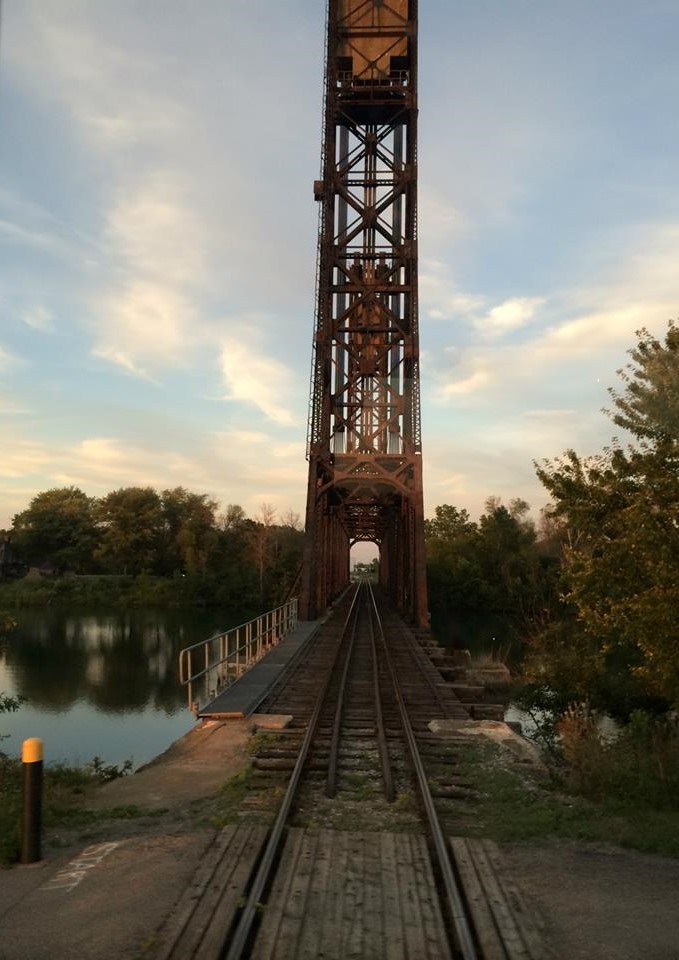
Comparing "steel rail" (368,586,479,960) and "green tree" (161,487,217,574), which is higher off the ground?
"green tree" (161,487,217,574)

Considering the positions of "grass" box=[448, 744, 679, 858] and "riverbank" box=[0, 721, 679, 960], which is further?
"grass" box=[448, 744, 679, 858]

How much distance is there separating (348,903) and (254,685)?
340 inches

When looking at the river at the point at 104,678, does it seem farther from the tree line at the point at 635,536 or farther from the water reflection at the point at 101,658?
the tree line at the point at 635,536

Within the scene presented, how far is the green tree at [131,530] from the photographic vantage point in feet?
265

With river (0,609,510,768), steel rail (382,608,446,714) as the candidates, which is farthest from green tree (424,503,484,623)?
steel rail (382,608,446,714)

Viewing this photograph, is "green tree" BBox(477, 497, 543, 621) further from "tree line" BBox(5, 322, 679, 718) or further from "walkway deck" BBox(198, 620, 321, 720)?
"walkway deck" BBox(198, 620, 321, 720)

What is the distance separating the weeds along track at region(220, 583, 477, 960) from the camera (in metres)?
4.89

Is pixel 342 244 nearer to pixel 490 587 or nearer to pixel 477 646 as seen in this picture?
pixel 477 646

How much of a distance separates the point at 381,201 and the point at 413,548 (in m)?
12.1

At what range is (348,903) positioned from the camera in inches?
175

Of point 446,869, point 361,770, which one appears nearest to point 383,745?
point 361,770

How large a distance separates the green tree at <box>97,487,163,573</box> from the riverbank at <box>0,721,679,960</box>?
247ft

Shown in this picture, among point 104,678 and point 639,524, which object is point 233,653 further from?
point 104,678

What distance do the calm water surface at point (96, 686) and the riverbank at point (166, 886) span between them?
7956 millimetres
